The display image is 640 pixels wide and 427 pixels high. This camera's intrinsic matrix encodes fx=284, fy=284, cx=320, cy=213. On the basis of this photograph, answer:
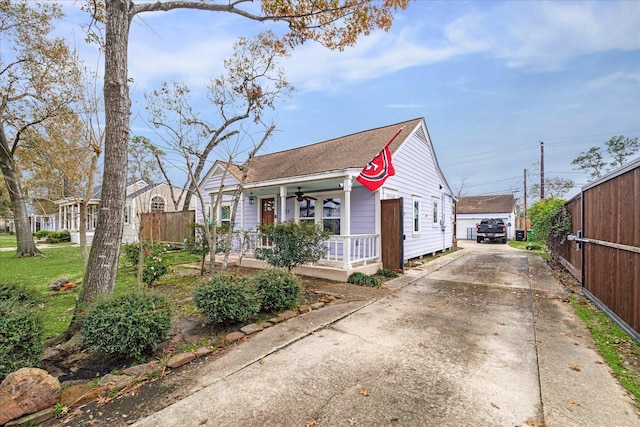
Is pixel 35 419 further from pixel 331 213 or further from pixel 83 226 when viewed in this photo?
pixel 331 213

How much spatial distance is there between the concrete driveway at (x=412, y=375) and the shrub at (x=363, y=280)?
1930 mm

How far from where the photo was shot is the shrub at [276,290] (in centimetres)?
475

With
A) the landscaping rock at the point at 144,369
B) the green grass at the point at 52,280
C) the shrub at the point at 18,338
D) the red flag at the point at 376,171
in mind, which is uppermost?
the red flag at the point at 376,171

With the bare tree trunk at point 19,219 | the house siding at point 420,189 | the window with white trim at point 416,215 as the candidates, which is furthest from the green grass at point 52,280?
the window with white trim at point 416,215

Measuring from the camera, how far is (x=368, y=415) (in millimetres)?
2246

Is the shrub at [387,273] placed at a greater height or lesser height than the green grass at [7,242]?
greater

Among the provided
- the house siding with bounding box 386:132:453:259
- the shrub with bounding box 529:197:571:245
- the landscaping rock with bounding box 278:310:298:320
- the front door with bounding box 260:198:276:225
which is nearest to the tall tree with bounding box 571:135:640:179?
the shrub with bounding box 529:197:571:245

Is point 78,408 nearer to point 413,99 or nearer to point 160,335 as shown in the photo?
point 160,335

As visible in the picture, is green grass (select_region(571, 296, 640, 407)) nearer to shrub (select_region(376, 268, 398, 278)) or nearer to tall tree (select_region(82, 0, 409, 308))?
shrub (select_region(376, 268, 398, 278))

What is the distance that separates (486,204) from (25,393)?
36.3 meters

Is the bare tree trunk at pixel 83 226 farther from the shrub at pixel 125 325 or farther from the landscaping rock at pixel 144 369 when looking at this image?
the landscaping rock at pixel 144 369

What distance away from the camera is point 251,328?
13.4ft

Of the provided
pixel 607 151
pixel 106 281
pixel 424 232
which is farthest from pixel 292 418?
pixel 607 151

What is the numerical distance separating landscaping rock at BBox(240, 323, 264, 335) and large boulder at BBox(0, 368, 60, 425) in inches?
77.9
